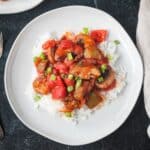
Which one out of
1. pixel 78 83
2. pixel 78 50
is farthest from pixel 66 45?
pixel 78 83

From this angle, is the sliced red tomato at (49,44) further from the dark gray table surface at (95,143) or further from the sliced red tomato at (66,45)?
the dark gray table surface at (95,143)

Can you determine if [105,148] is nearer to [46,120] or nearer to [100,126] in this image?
[100,126]

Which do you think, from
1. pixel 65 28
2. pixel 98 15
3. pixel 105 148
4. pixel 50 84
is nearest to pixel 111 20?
pixel 98 15

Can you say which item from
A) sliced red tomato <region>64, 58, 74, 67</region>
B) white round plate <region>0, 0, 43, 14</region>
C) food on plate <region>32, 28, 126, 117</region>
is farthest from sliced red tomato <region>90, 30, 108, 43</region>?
white round plate <region>0, 0, 43, 14</region>

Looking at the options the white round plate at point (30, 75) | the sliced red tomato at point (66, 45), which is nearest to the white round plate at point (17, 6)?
the white round plate at point (30, 75)

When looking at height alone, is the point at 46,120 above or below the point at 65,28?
below

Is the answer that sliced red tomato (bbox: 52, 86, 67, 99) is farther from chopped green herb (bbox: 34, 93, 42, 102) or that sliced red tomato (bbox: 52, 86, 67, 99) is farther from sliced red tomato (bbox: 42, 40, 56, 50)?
sliced red tomato (bbox: 42, 40, 56, 50)

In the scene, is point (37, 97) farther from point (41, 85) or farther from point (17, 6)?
point (17, 6)

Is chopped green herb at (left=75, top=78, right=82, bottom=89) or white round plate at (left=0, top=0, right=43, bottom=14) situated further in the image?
white round plate at (left=0, top=0, right=43, bottom=14)
